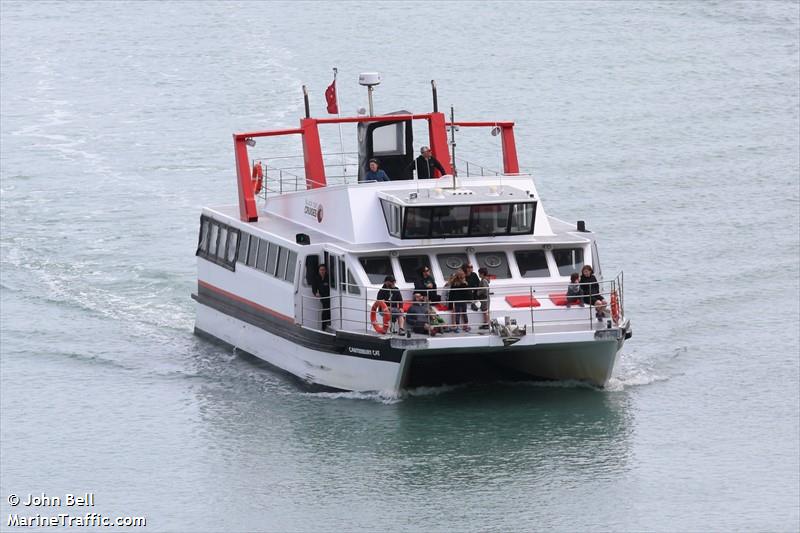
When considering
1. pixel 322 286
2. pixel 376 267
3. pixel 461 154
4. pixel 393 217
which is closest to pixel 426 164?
pixel 393 217

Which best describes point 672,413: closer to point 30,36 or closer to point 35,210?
point 35,210

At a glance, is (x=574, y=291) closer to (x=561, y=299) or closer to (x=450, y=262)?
(x=561, y=299)

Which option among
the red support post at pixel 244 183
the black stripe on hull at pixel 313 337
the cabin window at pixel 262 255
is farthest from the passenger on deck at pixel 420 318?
the red support post at pixel 244 183

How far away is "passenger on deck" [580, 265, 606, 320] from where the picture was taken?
32031mm

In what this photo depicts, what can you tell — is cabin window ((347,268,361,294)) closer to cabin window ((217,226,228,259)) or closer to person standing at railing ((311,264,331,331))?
person standing at railing ((311,264,331,331))

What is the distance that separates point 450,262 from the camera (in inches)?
1320

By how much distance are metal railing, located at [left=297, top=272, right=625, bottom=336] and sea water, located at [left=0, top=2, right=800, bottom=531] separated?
1.58m

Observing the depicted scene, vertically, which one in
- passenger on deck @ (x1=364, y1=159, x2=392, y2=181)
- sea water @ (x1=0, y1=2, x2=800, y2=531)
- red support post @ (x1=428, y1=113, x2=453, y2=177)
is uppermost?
red support post @ (x1=428, y1=113, x2=453, y2=177)

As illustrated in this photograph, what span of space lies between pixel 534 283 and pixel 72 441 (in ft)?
28.9

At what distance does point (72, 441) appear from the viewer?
102 ft

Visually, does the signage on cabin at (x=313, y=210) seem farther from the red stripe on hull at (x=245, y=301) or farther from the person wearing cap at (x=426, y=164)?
the person wearing cap at (x=426, y=164)

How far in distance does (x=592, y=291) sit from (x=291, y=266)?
589cm

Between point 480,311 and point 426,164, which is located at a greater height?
point 426,164

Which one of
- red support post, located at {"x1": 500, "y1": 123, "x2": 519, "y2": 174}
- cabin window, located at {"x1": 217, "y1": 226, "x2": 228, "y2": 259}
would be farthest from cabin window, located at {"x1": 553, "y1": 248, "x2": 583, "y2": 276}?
cabin window, located at {"x1": 217, "y1": 226, "x2": 228, "y2": 259}
